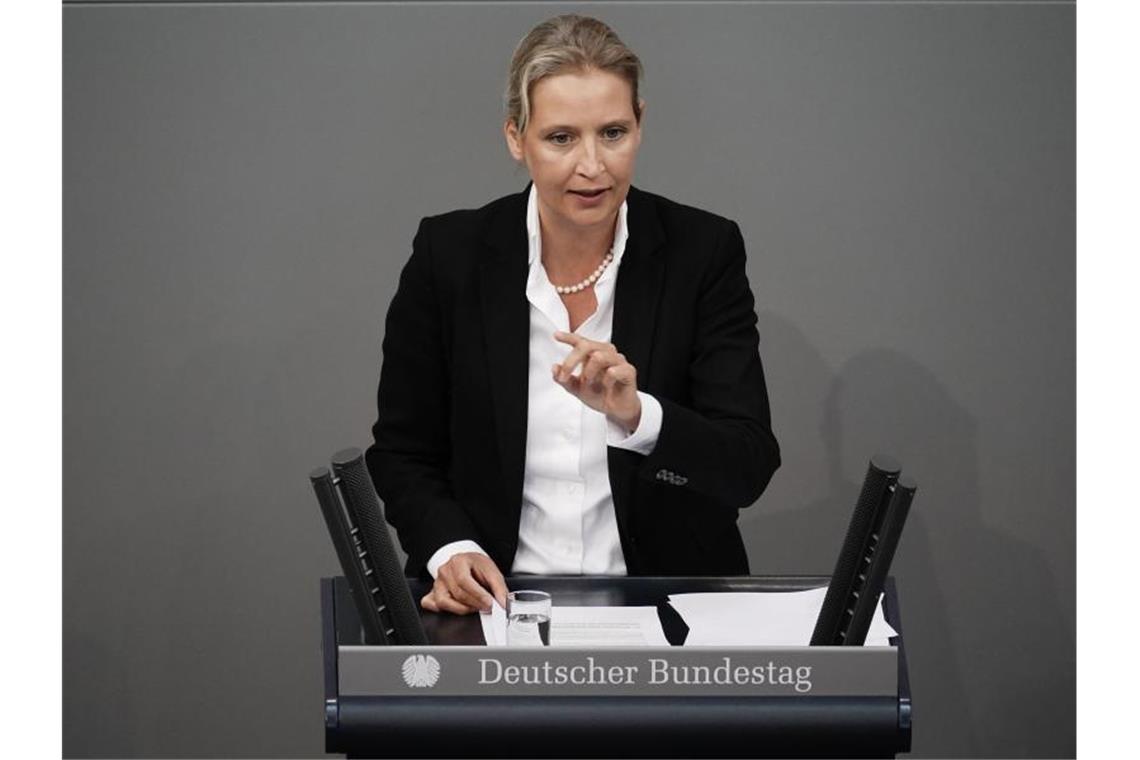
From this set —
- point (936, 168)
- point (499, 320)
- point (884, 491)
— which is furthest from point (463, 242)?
point (936, 168)

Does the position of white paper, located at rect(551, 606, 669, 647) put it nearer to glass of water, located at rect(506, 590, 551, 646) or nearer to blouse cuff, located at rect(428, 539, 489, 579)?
glass of water, located at rect(506, 590, 551, 646)

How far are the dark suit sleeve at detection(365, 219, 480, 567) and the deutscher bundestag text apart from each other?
2.90ft

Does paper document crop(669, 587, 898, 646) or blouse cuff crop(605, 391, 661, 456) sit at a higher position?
blouse cuff crop(605, 391, 661, 456)

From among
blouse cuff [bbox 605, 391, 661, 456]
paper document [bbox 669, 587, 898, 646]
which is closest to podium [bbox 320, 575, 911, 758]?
paper document [bbox 669, 587, 898, 646]

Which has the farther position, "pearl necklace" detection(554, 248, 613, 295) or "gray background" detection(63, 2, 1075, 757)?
"gray background" detection(63, 2, 1075, 757)

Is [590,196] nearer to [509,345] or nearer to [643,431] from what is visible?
[509,345]

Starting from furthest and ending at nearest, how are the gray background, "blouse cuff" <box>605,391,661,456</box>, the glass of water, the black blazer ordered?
Answer: the gray background → the black blazer → "blouse cuff" <box>605,391,661,456</box> → the glass of water

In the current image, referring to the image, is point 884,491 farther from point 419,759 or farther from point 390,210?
point 390,210

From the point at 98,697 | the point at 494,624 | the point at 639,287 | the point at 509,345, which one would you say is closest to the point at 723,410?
the point at 639,287

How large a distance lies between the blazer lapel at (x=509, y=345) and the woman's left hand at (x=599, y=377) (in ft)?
1.55

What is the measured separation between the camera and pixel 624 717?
6.08 ft

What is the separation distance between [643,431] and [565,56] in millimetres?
675

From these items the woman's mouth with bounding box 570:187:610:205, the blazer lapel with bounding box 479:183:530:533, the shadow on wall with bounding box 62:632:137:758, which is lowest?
the shadow on wall with bounding box 62:632:137:758

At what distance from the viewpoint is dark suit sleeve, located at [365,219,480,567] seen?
276cm
